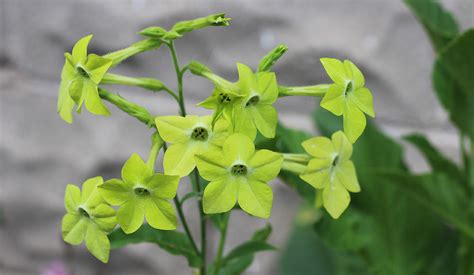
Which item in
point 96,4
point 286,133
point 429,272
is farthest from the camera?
point 96,4

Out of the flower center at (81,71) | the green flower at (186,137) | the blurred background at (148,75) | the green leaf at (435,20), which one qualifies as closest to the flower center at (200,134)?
the green flower at (186,137)

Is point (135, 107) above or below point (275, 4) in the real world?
above

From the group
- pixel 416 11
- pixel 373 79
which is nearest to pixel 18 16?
pixel 373 79

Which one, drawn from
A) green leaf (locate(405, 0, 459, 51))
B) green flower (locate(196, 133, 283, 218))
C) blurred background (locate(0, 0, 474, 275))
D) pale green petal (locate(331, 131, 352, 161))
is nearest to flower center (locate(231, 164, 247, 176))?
green flower (locate(196, 133, 283, 218))

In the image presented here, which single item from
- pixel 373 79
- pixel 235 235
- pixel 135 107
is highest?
pixel 135 107

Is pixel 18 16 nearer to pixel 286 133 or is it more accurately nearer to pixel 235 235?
pixel 235 235

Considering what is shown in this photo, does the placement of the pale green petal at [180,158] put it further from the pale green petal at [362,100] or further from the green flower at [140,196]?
the pale green petal at [362,100]

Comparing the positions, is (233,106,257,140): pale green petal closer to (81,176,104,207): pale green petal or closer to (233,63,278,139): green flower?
(233,63,278,139): green flower
